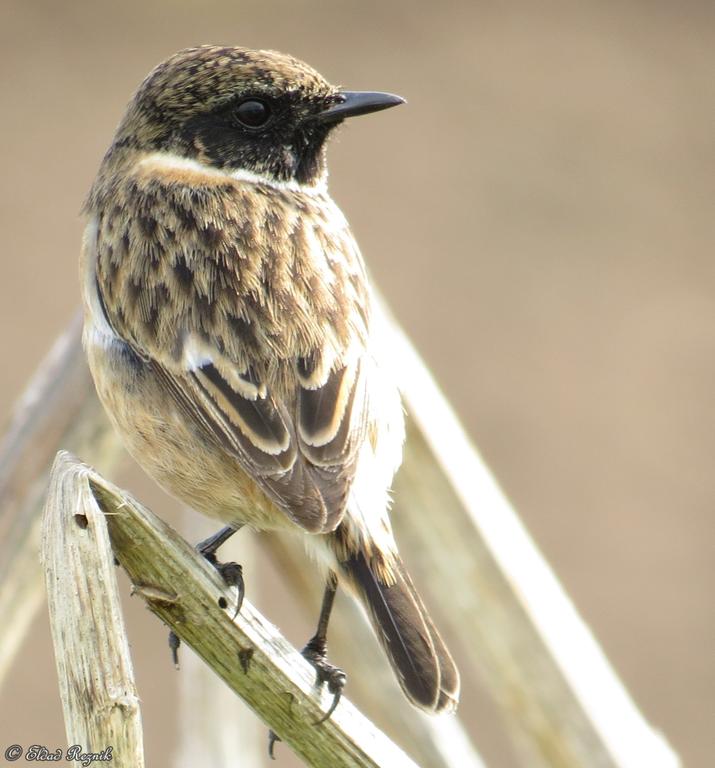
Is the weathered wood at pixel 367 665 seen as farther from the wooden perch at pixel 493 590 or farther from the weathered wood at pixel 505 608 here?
the weathered wood at pixel 505 608

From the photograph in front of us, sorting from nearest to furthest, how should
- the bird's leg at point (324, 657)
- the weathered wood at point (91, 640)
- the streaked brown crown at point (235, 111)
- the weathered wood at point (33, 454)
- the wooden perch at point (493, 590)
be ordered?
the weathered wood at point (91, 640) < the bird's leg at point (324, 657) < the weathered wood at point (33, 454) < the wooden perch at point (493, 590) < the streaked brown crown at point (235, 111)

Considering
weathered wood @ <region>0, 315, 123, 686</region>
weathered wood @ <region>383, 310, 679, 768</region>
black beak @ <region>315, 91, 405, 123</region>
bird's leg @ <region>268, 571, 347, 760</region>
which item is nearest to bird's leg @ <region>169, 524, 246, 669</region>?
bird's leg @ <region>268, 571, 347, 760</region>

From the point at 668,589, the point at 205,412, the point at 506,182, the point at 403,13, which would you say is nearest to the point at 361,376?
the point at 205,412

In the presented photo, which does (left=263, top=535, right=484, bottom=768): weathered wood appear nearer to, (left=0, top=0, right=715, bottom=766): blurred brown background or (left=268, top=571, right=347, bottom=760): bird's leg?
(left=268, top=571, right=347, bottom=760): bird's leg

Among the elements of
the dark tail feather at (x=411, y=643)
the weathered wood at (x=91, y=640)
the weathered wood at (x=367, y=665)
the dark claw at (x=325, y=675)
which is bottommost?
the weathered wood at (x=91, y=640)

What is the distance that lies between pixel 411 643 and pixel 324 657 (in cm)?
39

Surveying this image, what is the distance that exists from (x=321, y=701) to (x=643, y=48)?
461 inches

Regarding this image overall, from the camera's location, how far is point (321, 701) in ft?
9.73

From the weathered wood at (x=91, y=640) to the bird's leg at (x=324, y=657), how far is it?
41cm

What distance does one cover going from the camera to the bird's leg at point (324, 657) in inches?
122

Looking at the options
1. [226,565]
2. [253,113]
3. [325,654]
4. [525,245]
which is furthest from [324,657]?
[525,245]

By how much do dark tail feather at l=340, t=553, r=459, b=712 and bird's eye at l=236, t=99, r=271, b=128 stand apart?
56.3 inches

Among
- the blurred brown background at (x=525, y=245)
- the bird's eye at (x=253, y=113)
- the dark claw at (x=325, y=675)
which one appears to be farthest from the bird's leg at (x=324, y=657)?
the blurred brown background at (x=525, y=245)

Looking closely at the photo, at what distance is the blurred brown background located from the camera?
8727mm
